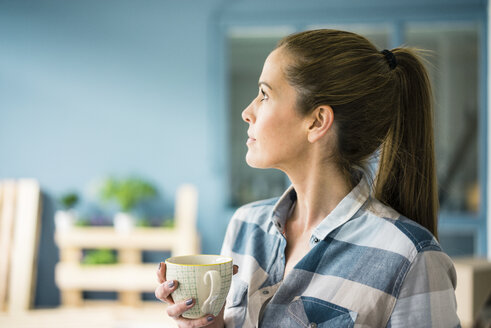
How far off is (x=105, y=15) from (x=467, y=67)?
283cm

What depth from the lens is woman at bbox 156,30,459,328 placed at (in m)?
0.93

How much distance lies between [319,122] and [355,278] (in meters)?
0.33

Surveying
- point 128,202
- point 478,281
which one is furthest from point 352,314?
point 128,202

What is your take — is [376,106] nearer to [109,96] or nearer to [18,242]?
[109,96]

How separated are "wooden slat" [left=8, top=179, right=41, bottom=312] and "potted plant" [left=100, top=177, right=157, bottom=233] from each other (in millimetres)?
588

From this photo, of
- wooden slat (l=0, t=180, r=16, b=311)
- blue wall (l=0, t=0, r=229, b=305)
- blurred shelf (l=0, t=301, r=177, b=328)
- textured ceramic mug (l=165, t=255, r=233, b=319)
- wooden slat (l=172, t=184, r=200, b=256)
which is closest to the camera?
textured ceramic mug (l=165, t=255, r=233, b=319)

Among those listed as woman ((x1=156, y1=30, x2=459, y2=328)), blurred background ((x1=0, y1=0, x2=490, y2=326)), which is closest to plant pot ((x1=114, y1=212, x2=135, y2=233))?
blurred background ((x1=0, y1=0, x2=490, y2=326))

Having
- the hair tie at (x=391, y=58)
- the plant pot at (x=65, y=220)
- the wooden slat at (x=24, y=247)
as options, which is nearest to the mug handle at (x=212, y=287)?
the hair tie at (x=391, y=58)

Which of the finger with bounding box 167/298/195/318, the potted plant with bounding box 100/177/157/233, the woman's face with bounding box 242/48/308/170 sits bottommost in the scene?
→ the potted plant with bounding box 100/177/157/233

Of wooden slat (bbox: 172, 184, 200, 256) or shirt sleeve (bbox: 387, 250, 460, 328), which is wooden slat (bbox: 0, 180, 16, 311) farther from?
shirt sleeve (bbox: 387, 250, 460, 328)

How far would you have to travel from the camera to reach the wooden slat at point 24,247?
12.6 feet

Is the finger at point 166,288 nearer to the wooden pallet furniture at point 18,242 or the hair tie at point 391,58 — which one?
the hair tie at point 391,58

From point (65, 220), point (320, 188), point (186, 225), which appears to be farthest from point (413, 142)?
point (65, 220)

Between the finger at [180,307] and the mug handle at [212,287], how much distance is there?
3cm
